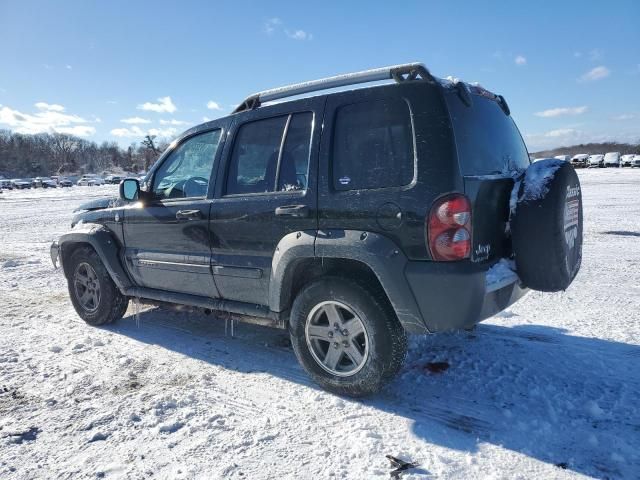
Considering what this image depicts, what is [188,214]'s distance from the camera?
3.86 meters

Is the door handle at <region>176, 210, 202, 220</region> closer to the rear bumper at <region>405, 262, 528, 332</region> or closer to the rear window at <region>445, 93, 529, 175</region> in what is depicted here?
the rear bumper at <region>405, 262, 528, 332</region>

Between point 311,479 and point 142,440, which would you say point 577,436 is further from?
point 142,440

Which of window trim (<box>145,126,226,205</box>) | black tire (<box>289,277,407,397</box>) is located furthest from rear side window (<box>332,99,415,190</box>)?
window trim (<box>145,126,226,205</box>)

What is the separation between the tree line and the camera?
10706 centimetres

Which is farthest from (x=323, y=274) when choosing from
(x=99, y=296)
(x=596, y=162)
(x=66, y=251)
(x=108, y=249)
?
(x=596, y=162)

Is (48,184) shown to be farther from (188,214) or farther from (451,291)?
(451,291)

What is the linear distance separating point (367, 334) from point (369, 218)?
77cm

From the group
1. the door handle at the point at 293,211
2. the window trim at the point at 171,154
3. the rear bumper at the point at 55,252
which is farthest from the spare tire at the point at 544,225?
the rear bumper at the point at 55,252

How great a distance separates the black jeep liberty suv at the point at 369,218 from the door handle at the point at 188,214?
0.01m

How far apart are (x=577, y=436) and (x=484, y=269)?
1.09 m

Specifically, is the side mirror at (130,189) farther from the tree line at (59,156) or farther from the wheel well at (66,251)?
the tree line at (59,156)

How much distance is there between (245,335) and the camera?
14.6 feet

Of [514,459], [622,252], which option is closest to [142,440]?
[514,459]

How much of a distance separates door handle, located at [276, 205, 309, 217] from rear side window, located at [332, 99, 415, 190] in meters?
0.28
